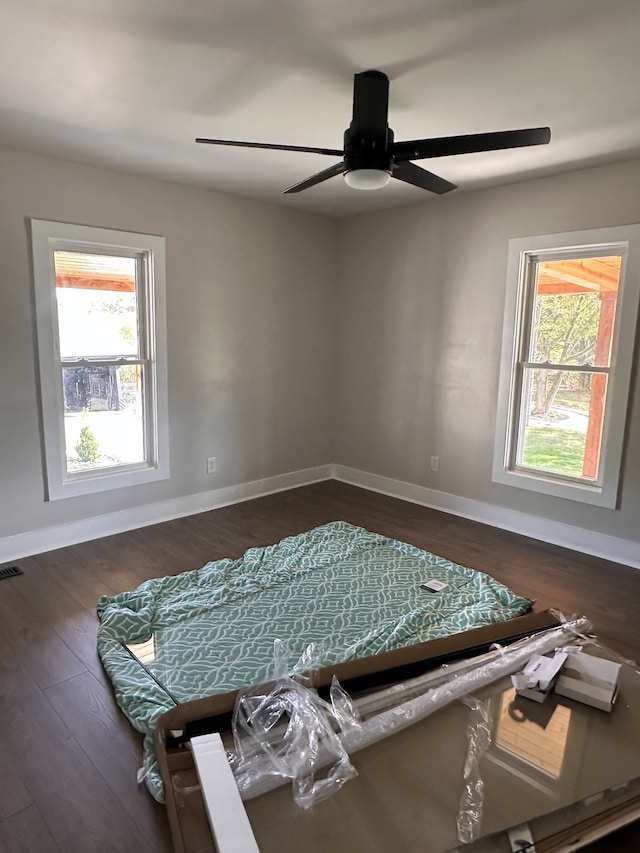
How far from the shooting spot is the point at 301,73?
223 centimetres

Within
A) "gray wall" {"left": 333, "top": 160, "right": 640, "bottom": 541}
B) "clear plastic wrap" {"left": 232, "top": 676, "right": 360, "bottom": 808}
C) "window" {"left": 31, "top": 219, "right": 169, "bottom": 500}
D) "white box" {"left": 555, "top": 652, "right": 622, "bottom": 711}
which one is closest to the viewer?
"clear plastic wrap" {"left": 232, "top": 676, "right": 360, "bottom": 808}

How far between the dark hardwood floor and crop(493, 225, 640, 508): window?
0.55 meters

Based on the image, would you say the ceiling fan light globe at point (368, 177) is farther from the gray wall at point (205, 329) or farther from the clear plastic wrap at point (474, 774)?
the gray wall at point (205, 329)

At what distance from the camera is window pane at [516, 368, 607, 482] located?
368 cm

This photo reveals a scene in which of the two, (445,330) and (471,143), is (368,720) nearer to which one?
(471,143)

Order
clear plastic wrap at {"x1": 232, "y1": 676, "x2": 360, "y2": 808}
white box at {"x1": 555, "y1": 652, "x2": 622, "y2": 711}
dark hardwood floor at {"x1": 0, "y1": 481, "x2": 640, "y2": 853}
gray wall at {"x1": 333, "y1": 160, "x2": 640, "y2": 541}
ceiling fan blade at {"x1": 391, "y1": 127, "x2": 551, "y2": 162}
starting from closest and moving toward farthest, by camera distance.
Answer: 1. clear plastic wrap at {"x1": 232, "y1": 676, "x2": 360, "y2": 808}
2. dark hardwood floor at {"x1": 0, "y1": 481, "x2": 640, "y2": 853}
3. white box at {"x1": 555, "y1": 652, "x2": 622, "y2": 711}
4. ceiling fan blade at {"x1": 391, "y1": 127, "x2": 551, "y2": 162}
5. gray wall at {"x1": 333, "y1": 160, "x2": 640, "y2": 541}

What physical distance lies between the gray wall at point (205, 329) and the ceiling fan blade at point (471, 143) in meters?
2.28

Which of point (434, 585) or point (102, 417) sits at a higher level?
point (102, 417)

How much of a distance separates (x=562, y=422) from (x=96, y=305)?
3.33 m

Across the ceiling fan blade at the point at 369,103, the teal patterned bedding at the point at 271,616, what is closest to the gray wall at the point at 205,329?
the teal patterned bedding at the point at 271,616

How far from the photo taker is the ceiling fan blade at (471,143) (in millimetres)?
2002

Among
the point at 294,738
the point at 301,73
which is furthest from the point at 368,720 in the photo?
the point at 301,73

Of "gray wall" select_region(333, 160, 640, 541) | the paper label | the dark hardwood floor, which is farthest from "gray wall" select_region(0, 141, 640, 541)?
the paper label

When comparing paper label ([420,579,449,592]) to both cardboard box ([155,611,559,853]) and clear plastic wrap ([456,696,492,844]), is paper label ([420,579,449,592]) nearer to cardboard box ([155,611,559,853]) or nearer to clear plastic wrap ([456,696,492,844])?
cardboard box ([155,611,559,853])
